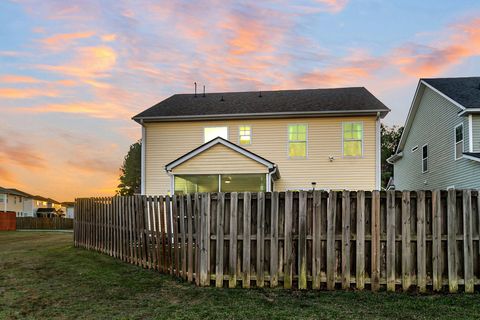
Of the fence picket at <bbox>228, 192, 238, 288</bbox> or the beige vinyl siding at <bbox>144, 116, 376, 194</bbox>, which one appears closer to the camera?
the fence picket at <bbox>228, 192, 238, 288</bbox>

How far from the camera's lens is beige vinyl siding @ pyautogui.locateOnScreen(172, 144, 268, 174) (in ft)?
45.7

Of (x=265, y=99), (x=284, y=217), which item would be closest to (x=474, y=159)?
(x=265, y=99)

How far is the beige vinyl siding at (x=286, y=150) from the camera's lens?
17328mm

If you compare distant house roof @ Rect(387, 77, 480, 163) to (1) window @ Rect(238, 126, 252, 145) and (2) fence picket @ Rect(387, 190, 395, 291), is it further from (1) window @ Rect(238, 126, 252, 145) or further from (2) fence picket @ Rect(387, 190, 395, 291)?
(2) fence picket @ Rect(387, 190, 395, 291)

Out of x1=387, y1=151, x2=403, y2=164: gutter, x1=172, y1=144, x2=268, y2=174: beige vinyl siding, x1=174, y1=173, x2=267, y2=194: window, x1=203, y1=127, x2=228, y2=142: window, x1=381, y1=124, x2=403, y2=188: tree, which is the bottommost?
x1=174, y1=173, x2=267, y2=194: window

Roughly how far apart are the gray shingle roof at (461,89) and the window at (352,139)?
15.3 feet

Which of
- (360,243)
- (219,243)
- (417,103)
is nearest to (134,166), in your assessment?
(417,103)

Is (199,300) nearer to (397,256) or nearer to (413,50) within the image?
(397,256)

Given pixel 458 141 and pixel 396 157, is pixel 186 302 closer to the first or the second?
pixel 458 141

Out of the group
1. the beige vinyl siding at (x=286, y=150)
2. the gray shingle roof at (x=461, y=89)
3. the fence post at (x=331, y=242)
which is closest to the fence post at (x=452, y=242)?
the fence post at (x=331, y=242)

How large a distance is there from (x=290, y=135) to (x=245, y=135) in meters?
2.06

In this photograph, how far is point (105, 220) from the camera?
39.6 ft

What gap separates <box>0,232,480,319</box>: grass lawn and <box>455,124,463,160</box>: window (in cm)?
1419

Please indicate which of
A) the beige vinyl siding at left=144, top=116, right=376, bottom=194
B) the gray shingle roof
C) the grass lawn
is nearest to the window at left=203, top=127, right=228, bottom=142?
the beige vinyl siding at left=144, top=116, right=376, bottom=194
